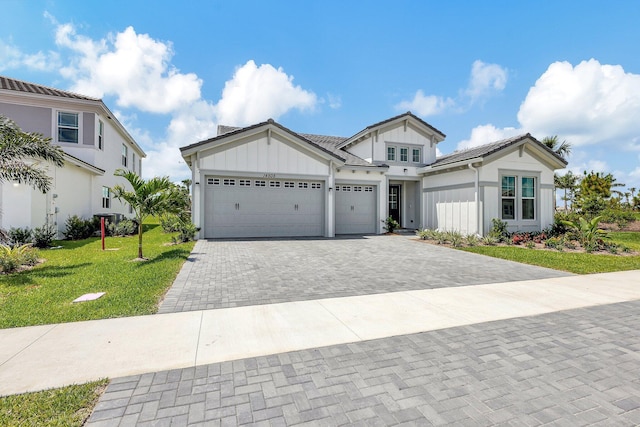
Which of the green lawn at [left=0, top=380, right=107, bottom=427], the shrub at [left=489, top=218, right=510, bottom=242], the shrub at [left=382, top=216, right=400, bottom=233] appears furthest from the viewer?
the shrub at [left=382, top=216, right=400, bottom=233]

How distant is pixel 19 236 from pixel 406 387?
14.0m

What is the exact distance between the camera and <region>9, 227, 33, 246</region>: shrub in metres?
10.4

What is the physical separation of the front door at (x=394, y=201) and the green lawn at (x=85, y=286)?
1297 cm

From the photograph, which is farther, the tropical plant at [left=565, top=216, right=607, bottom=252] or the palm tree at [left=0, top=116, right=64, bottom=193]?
the tropical plant at [left=565, top=216, right=607, bottom=252]

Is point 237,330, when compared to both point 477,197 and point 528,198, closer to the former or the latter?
point 477,197

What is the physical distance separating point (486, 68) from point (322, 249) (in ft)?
39.3

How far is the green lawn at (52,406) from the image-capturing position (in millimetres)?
2182

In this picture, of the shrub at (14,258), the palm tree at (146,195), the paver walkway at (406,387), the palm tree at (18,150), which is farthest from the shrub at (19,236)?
the paver walkway at (406,387)

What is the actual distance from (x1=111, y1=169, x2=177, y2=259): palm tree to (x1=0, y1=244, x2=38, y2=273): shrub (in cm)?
257

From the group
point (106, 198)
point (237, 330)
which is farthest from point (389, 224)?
point (106, 198)

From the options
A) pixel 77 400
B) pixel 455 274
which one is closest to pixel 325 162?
pixel 455 274

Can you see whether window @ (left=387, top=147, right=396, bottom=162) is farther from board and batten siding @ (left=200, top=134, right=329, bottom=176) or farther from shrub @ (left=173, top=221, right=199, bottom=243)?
shrub @ (left=173, top=221, right=199, bottom=243)

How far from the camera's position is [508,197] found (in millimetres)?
14555

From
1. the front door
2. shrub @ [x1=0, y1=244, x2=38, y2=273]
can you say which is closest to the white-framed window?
the front door
